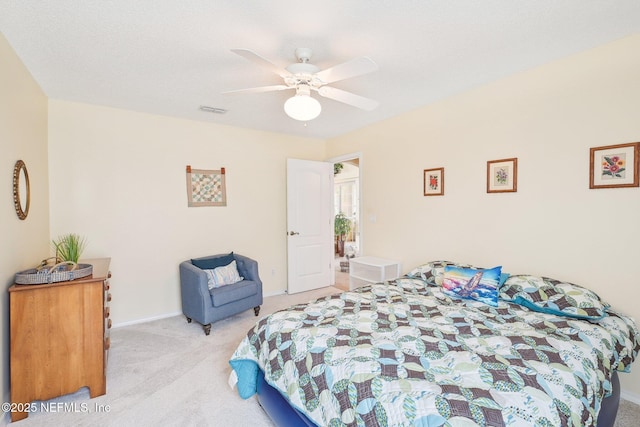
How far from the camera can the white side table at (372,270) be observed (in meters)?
3.60

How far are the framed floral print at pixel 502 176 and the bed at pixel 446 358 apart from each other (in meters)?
0.81

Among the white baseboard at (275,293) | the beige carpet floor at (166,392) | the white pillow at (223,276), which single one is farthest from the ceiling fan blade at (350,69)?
the white baseboard at (275,293)

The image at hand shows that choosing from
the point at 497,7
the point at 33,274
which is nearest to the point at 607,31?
the point at 497,7

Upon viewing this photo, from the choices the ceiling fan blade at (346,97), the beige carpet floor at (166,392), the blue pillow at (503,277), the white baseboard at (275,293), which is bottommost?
the beige carpet floor at (166,392)

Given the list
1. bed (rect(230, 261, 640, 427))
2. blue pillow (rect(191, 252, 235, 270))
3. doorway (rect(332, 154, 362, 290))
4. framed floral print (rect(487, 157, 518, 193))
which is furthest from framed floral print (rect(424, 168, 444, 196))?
doorway (rect(332, 154, 362, 290))

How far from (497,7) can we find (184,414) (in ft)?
10.4

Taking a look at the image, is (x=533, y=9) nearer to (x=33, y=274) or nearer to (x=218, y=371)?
(x=218, y=371)

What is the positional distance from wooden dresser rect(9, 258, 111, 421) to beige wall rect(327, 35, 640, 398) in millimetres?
3085

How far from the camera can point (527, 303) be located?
2168 mm

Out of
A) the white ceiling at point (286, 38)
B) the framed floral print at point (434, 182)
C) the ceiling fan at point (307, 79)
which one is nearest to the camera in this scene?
the white ceiling at point (286, 38)

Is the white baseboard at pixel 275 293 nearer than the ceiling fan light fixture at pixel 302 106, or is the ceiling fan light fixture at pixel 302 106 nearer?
the ceiling fan light fixture at pixel 302 106

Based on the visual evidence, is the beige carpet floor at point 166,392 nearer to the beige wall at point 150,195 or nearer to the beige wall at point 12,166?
the beige wall at point 12,166

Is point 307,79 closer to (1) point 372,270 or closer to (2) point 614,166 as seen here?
(2) point 614,166

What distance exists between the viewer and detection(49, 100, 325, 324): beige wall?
3.15 m
